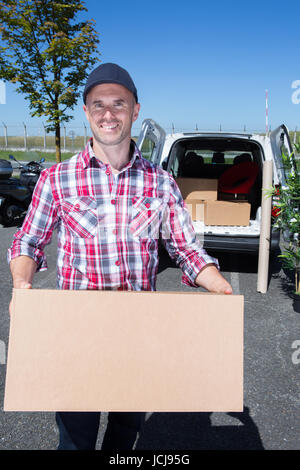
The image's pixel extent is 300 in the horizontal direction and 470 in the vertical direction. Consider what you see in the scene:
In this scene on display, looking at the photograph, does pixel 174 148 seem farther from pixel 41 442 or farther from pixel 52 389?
pixel 52 389

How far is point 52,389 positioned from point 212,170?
5.74 m

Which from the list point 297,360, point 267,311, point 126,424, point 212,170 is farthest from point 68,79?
point 126,424

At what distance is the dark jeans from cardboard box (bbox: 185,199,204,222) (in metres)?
3.93

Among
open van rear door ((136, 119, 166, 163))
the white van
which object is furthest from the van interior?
open van rear door ((136, 119, 166, 163))

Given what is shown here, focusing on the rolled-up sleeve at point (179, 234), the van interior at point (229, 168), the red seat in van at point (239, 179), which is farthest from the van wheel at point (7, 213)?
the rolled-up sleeve at point (179, 234)

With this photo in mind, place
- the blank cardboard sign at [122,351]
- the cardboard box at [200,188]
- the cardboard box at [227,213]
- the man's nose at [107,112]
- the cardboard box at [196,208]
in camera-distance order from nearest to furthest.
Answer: the blank cardboard sign at [122,351] → the man's nose at [107,112] → the cardboard box at [227,213] → the cardboard box at [196,208] → the cardboard box at [200,188]

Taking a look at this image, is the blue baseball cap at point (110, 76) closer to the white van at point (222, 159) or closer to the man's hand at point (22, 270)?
the man's hand at point (22, 270)

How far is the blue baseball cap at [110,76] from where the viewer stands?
1.45 meters

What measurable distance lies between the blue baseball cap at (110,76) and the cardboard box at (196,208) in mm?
3933

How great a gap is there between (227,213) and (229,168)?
3.39 feet

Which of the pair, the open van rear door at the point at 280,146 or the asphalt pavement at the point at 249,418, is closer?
the asphalt pavement at the point at 249,418

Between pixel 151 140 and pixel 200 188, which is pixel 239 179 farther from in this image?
pixel 151 140

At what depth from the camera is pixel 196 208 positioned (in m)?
5.41

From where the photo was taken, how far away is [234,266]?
228 inches
